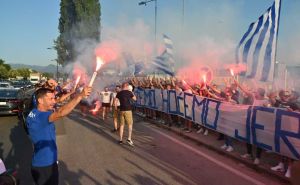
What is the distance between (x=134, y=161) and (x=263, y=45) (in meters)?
4.65

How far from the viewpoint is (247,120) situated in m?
8.57

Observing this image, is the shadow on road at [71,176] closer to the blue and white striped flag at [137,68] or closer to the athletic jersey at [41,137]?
the athletic jersey at [41,137]

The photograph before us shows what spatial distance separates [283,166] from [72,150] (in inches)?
201

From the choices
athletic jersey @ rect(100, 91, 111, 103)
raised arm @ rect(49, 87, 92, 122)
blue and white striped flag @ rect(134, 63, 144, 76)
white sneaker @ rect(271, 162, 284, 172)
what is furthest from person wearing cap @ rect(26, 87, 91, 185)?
blue and white striped flag @ rect(134, 63, 144, 76)

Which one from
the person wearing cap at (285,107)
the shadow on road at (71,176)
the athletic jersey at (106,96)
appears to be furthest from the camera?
the athletic jersey at (106,96)

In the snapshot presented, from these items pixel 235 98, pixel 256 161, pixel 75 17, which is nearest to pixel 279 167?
pixel 256 161

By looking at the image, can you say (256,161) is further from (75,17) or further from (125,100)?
(75,17)

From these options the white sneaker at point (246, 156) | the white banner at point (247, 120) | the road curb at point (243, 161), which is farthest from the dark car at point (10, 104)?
the white sneaker at point (246, 156)

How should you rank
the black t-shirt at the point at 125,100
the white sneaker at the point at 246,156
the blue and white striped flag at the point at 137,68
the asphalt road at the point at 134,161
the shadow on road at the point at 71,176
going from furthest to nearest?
the blue and white striped flag at the point at 137,68 → the black t-shirt at the point at 125,100 → the white sneaker at the point at 246,156 → the asphalt road at the point at 134,161 → the shadow on road at the point at 71,176

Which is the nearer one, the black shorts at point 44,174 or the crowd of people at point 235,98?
the black shorts at point 44,174

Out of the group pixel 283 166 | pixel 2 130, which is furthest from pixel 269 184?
pixel 2 130

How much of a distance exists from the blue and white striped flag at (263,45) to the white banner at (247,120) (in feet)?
3.85

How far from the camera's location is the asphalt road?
6820 millimetres

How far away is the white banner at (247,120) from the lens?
23.1 feet
